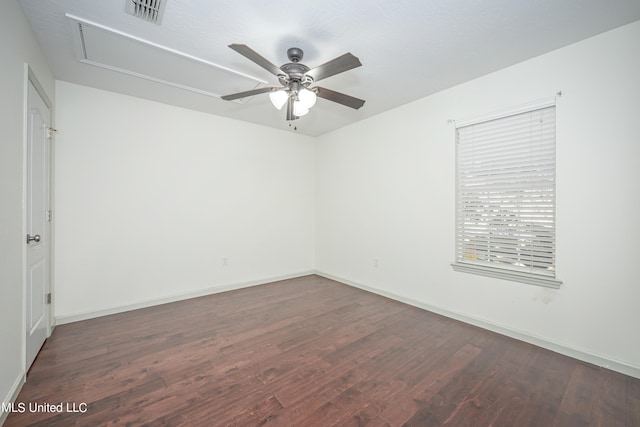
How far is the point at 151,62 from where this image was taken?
2621 millimetres

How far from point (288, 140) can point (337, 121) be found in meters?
1.07

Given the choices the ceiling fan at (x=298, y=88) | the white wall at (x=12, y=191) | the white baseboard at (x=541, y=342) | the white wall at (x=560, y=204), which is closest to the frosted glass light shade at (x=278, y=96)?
the ceiling fan at (x=298, y=88)

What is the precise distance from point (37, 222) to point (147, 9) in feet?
6.74

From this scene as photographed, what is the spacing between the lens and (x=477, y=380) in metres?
2.04

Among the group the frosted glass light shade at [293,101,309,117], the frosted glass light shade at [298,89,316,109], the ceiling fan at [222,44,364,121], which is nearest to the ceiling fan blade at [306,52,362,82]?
the ceiling fan at [222,44,364,121]

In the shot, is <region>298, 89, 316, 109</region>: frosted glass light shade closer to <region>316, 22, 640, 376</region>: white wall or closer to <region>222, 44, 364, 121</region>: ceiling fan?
<region>222, 44, 364, 121</region>: ceiling fan

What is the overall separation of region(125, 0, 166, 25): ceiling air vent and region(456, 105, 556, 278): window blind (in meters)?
3.12

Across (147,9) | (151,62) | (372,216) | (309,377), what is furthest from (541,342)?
(151,62)

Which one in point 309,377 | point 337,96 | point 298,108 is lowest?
point 309,377

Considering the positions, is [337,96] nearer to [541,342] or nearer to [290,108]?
[290,108]

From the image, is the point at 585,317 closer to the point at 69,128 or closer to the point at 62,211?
the point at 62,211

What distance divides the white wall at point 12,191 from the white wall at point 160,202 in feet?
4.26

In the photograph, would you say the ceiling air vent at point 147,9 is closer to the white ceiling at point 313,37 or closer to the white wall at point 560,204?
the white ceiling at point 313,37

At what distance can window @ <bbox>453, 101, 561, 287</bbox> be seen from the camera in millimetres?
2510
